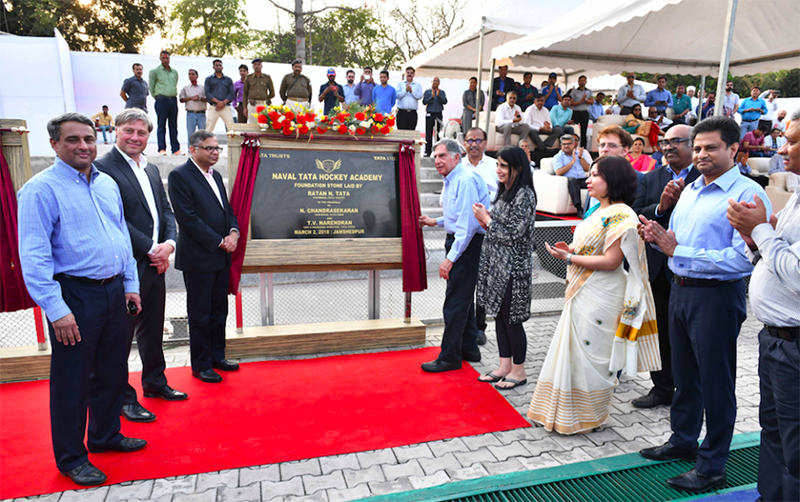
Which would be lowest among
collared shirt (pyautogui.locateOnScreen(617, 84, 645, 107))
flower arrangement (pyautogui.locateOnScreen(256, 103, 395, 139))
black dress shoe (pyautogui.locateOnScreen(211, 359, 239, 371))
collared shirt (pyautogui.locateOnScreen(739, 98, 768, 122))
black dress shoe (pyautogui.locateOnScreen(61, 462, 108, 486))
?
black dress shoe (pyautogui.locateOnScreen(211, 359, 239, 371))

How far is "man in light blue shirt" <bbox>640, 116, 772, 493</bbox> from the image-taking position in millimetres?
2494

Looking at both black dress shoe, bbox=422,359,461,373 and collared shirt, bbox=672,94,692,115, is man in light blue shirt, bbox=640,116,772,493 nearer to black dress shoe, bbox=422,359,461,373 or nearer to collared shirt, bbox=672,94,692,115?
black dress shoe, bbox=422,359,461,373

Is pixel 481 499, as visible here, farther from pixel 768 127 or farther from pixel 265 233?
pixel 768 127

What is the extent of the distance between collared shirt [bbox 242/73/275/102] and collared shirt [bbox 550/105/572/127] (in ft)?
18.4

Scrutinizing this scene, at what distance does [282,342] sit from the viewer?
4500 millimetres

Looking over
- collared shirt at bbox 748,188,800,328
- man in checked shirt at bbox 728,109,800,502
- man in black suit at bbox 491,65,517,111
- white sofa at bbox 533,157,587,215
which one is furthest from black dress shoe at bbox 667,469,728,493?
man in black suit at bbox 491,65,517,111

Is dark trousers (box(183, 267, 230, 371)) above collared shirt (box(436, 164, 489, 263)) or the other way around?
the other way around

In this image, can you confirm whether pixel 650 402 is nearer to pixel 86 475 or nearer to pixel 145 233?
pixel 86 475

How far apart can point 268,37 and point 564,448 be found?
30606 mm

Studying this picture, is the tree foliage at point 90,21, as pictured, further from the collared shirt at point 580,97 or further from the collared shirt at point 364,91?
the collared shirt at point 580,97

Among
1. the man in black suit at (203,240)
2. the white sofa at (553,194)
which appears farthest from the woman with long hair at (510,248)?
the white sofa at (553,194)

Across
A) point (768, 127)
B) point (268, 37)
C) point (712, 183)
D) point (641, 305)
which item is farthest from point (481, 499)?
point (268, 37)

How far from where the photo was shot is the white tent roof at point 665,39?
6.29 meters

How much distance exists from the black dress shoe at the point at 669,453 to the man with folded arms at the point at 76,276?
10.0 feet
